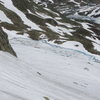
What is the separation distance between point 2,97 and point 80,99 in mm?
8162

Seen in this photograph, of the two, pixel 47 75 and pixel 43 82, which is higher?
pixel 47 75

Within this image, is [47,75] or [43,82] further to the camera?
[47,75]

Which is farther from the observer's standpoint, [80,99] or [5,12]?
[5,12]

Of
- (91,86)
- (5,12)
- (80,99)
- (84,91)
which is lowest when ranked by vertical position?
(80,99)

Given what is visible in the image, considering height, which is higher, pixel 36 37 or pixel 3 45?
pixel 36 37

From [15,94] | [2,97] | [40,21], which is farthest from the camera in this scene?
[40,21]

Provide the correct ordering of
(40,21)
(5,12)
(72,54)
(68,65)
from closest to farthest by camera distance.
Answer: (68,65), (72,54), (5,12), (40,21)

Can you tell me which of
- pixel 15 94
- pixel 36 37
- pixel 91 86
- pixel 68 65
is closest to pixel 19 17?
pixel 36 37

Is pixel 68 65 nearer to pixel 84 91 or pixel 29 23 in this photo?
pixel 84 91

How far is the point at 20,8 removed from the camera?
357 feet

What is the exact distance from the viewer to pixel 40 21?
101 meters

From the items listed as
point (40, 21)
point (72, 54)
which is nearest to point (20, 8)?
point (40, 21)

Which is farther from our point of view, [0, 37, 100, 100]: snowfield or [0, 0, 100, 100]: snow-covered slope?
[0, 0, 100, 100]: snow-covered slope

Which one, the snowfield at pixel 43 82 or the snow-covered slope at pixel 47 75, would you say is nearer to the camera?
the snowfield at pixel 43 82
